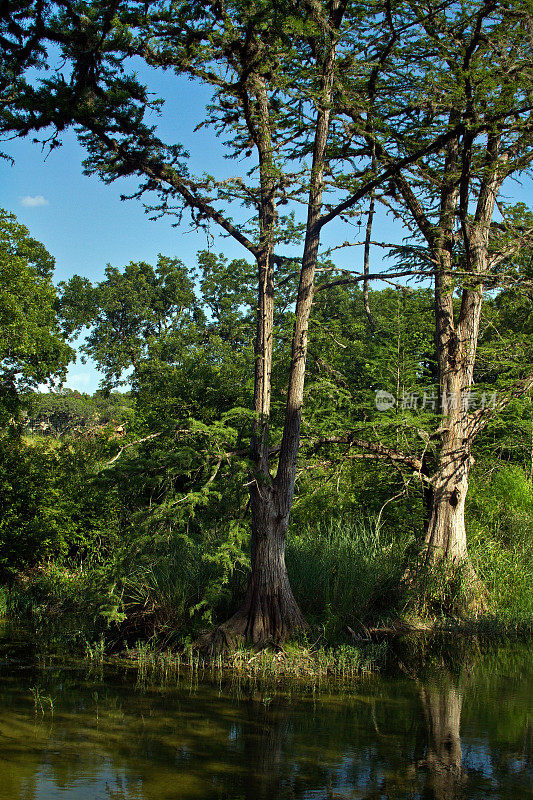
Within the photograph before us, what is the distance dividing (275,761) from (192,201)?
302 inches

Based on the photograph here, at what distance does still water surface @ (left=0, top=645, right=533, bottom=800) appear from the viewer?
5.16 metres

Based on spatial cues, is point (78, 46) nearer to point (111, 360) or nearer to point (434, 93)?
point (434, 93)

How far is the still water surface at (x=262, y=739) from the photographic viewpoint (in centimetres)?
516

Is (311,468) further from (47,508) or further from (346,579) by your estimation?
(47,508)

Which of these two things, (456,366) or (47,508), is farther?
(47,508)

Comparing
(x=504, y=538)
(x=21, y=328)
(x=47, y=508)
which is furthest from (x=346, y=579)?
(x=21, y=328)

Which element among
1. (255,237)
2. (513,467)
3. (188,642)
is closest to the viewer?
(188,642)

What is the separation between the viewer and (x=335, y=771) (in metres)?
A: 5.54

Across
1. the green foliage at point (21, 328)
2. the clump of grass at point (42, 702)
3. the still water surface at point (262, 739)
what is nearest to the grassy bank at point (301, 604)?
the still water surface at point (262, 739)

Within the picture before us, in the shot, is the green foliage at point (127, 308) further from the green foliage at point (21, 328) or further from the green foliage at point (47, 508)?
the green foliage at point (47, 508)

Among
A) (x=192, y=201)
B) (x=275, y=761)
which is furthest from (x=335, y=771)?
(x=192, y=201)

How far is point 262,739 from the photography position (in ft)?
20.5

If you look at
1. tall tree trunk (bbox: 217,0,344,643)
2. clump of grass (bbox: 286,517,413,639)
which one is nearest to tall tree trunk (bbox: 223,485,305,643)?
tall tree trunk (bbox: 217,0,344,643)

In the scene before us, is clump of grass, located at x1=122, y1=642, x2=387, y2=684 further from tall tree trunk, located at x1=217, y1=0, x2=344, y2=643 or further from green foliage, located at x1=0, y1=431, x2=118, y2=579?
green foliage, located at x1=0, y1=431, x2=118, y2=579
